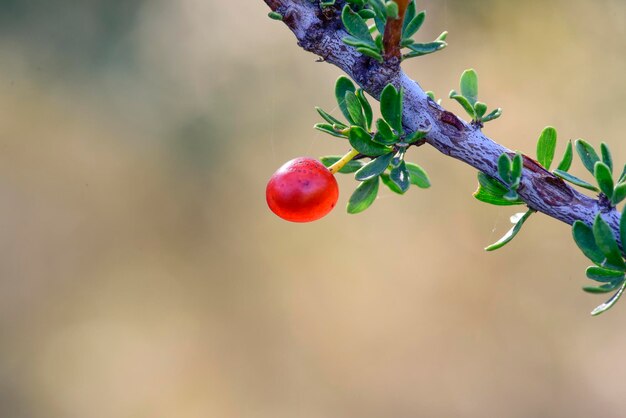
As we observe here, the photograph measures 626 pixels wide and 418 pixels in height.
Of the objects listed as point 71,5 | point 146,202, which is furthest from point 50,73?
point 146,202

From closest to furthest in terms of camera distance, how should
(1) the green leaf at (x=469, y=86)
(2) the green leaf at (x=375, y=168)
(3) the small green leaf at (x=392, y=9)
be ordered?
1. (3) the small green leaf at (x=392, y=9)
2. (2) the green leaf at (x=375, y=168)
3. (1) the green leaf at (x=469, y=86)

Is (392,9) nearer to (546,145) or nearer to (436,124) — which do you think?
(436,124)

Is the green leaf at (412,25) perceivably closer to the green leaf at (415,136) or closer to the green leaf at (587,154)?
the green leaf at (415,136)

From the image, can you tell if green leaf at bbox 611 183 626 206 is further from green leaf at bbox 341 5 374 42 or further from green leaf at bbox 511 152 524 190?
green leaf at bbox 341 5 374 42

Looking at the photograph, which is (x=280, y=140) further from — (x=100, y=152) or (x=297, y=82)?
(x=100, y=152)

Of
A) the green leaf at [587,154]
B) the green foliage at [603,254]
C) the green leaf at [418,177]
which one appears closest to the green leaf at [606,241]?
Answer: the green foliage at [603,254]

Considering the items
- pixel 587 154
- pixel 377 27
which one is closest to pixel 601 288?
pixel 587 154
